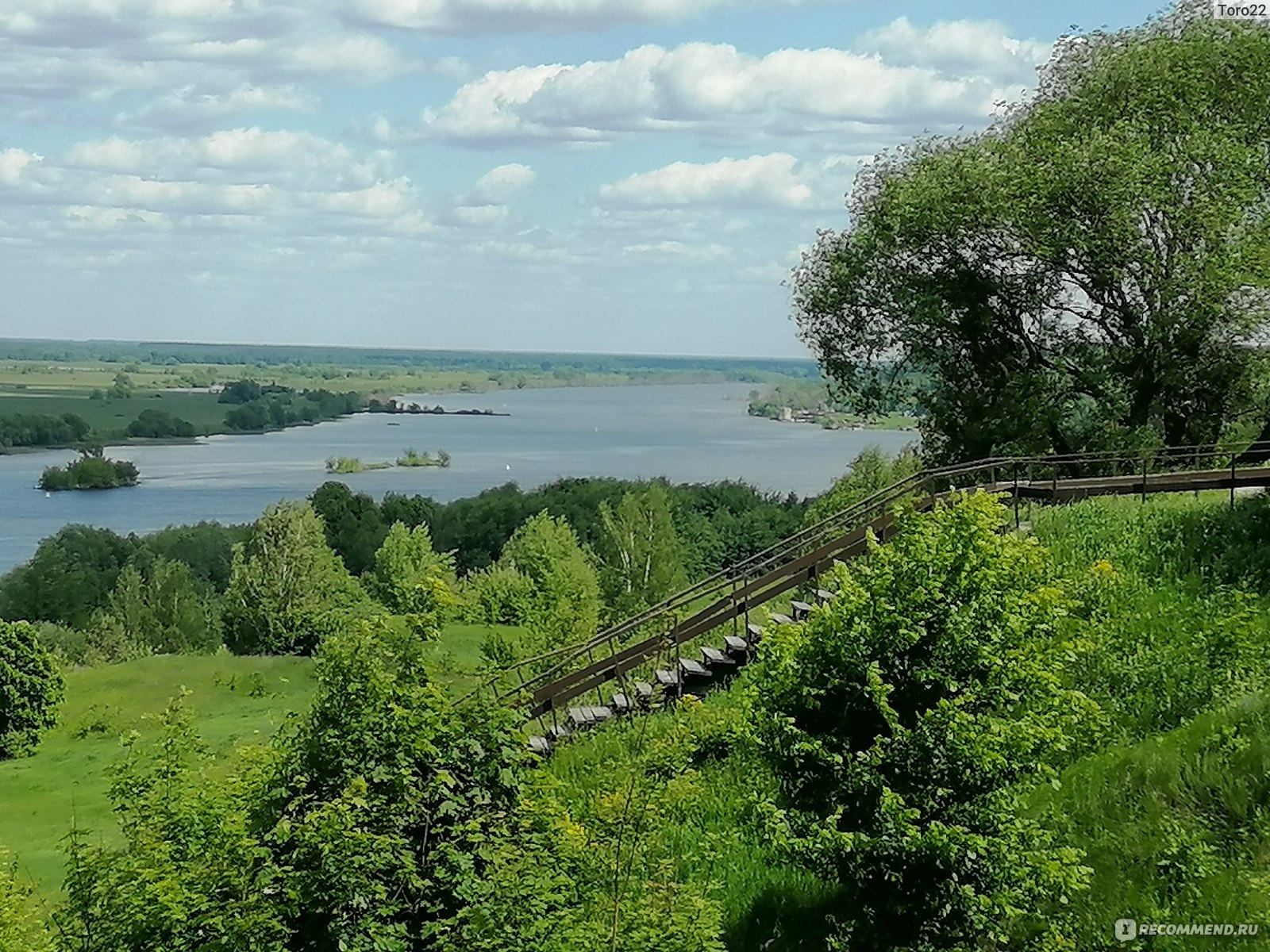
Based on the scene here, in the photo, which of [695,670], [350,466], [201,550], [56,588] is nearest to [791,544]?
[695,670]

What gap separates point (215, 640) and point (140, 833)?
234 feet

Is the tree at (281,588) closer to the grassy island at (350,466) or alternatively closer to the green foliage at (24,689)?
the green foliage at (24,689)

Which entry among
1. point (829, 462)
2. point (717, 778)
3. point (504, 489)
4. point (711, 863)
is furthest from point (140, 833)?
point (829, 462)

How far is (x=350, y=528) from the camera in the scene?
4008 inches

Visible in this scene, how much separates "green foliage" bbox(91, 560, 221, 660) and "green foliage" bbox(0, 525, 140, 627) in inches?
432

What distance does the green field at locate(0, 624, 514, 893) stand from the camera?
86.8 ft

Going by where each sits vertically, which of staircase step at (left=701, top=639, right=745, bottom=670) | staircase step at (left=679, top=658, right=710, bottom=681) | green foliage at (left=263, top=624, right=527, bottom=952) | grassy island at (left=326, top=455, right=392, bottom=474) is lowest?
grassy island at (left=326, top=455, right=392, bottom=474)

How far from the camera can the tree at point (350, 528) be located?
331 feet

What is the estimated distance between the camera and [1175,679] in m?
14.2

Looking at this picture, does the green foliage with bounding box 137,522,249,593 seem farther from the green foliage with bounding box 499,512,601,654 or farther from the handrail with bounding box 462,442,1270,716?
the handrail with bounding box 462,442,1270,716

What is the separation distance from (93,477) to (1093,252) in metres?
173

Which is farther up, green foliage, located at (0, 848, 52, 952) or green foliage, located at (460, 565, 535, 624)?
green foliage, located at (0, 848, 52, 952)

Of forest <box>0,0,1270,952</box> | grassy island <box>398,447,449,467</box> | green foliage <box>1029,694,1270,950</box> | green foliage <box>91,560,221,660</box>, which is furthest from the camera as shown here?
grassy island <box>398,447,449,467</box>

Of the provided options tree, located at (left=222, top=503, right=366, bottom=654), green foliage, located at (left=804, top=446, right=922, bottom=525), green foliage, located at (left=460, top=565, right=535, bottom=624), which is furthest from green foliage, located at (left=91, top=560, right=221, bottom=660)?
green foliage, located at (left=804, top=446, right=922, bottom=525)
